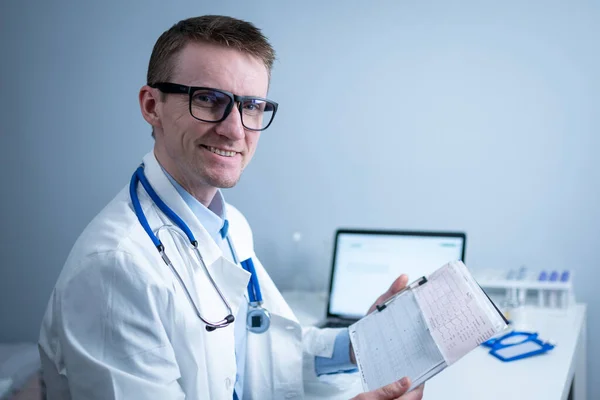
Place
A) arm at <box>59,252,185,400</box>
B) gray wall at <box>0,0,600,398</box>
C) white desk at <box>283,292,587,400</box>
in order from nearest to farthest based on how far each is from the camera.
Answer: arm at <box>59,252,185,400</box> < white desk at <box>283,292,587,400</box> < gray wall at <box>0,0,600,398</box>

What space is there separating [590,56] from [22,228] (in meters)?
2.22

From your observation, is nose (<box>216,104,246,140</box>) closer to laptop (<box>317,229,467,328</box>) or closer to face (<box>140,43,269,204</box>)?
face (<box>140,43,269,204</box>)

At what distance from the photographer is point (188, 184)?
1.15m

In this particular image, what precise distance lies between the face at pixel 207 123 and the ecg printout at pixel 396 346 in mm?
416

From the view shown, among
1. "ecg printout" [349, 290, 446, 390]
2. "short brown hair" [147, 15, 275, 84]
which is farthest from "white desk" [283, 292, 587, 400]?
"short brown hair" [147, 15, 275, 84]

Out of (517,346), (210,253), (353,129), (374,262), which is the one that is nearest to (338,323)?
(374,262)

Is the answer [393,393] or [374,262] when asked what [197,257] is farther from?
[374,262]

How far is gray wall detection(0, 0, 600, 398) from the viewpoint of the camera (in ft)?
6.24

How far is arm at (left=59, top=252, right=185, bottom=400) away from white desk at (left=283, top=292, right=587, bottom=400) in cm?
46

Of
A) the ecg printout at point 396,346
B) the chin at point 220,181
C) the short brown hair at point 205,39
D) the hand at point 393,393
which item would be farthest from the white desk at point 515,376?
the short brown hair at point 205,39

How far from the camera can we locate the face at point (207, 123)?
3.52 ft

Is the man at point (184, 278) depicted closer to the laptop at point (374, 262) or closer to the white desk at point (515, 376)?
the white desk at point (515, 376)

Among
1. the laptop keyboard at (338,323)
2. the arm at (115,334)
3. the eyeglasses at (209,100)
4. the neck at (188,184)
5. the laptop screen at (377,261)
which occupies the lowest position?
the laptop keyboard at (338,323)

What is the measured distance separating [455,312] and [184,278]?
484 mm
